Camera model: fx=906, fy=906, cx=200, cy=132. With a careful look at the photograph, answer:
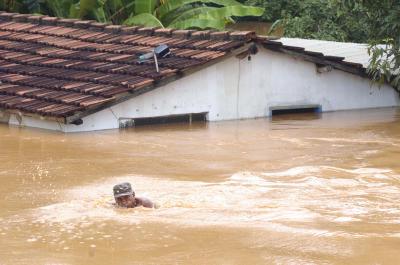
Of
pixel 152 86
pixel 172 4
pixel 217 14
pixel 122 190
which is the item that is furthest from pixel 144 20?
pixel 122 190

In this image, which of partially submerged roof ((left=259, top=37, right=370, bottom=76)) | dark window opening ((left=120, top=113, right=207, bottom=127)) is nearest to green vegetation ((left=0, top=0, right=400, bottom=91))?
partially submerged roof ((left=259, top=37, right=370, bottom=76))

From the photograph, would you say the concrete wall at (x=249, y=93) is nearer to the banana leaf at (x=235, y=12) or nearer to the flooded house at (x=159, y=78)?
the flooded house at (x=159, y=78)

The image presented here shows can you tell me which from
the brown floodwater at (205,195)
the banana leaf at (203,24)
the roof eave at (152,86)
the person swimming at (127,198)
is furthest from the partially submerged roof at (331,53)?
the person swimming at (127,198)

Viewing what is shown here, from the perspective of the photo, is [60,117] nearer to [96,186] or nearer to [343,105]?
[96,186]

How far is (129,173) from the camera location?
11.2m

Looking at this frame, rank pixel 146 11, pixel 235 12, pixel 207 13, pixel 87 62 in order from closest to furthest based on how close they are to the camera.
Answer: pixel 87 62
pixel 235 12
pixel 207 13
pixel 146 11

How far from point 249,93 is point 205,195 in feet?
23.8

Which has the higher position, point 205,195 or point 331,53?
point 331,53

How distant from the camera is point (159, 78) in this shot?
1514 cm

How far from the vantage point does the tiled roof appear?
14820mm

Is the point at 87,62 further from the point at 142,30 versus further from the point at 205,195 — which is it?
the point at 205,195

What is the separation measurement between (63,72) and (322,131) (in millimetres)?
4739

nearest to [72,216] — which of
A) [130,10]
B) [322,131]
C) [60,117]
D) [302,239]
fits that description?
[302,239]

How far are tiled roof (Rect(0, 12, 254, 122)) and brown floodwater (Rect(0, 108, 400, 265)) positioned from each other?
588 millimetres
